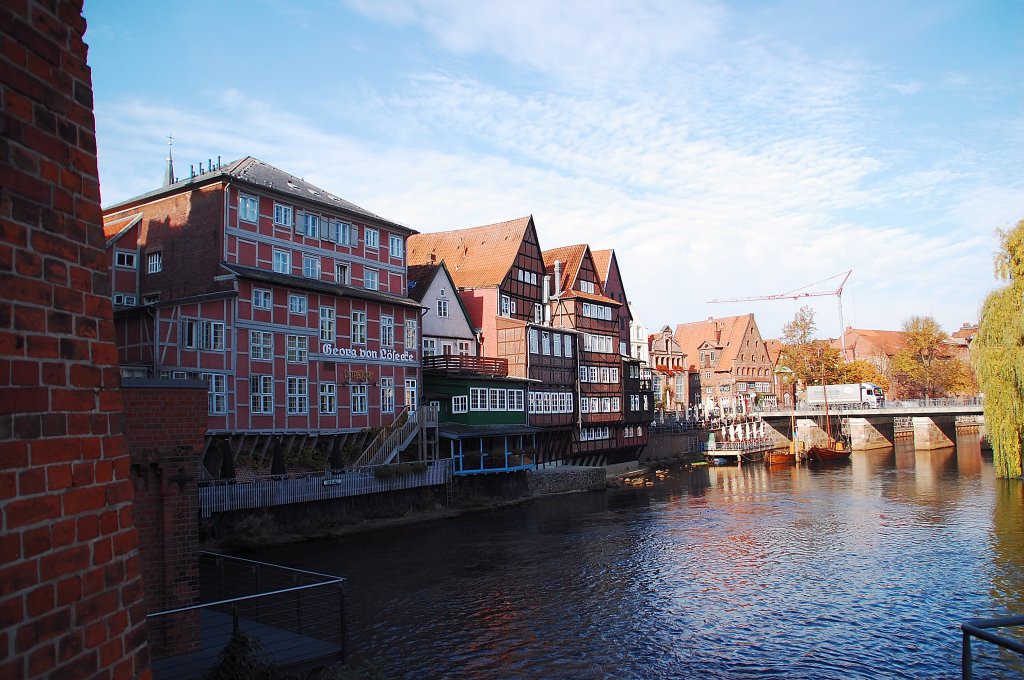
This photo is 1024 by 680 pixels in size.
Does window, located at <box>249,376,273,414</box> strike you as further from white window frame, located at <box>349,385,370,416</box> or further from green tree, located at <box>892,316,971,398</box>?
green tree, located at <box>892,316,971,398</box>

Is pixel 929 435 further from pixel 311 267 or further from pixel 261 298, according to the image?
pixel 261 298

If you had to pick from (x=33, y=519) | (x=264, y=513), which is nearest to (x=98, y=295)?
(x=33, y=519)

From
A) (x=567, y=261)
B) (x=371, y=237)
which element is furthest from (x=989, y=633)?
(x=567, y=261)

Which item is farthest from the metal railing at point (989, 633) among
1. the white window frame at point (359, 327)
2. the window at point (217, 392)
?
the white window frame at point (359, 327)

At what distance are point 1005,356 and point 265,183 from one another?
124 ft

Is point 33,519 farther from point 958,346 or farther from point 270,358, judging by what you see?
point 958,346

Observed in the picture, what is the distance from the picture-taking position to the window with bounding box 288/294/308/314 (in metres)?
33.4

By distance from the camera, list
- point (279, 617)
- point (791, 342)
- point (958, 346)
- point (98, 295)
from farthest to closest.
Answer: point (958, 346) < point (791, 342) < point (279, 617) < point (98, 295)

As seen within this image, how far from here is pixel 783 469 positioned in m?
64.4

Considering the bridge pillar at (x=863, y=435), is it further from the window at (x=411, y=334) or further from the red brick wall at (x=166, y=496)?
the red brick wall at (x=166, y=496)

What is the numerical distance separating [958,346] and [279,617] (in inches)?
4866

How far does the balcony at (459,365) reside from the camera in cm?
4222

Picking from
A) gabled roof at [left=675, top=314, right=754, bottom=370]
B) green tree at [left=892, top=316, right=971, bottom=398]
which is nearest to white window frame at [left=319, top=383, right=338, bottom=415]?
gabled roof at [left=675, top=314, right=754, bottom=370]

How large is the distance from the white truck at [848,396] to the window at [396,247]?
60360mm
